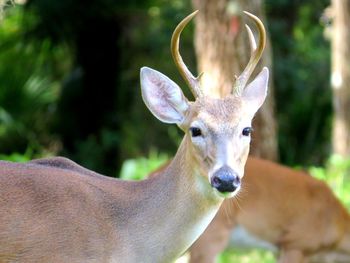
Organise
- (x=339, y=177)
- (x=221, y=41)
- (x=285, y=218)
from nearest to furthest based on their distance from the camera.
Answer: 1. (x=285, y=218)
2. (x=221, y=41)
3. (x=339, y=177)

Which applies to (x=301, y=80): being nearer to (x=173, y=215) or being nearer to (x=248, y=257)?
(x=248, y=257)

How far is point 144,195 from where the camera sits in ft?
20.4

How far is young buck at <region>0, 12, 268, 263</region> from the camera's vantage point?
18.7 ft

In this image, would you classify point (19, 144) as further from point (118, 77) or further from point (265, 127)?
point (265, 127)

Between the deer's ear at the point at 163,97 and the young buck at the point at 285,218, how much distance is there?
2.97 meters

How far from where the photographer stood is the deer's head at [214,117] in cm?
591

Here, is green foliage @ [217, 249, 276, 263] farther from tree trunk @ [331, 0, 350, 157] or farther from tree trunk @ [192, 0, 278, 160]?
tree trunk @ [331, 0, 350, 157]

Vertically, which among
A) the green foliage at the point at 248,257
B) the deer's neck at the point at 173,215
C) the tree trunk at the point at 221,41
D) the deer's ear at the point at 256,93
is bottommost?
the green foliage at the point at 248,257

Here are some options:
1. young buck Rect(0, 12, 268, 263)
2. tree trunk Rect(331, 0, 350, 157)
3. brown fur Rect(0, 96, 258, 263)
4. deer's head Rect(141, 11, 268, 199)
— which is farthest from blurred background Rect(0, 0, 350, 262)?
brown fur Rect(0, 96, 258, 263)

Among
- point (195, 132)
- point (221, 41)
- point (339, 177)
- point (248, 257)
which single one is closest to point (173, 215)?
point (195, 132)

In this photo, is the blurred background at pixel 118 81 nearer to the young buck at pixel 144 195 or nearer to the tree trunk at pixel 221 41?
the tree trunk at pixel 221 41

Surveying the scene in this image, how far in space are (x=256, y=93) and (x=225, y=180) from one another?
3.40 ft

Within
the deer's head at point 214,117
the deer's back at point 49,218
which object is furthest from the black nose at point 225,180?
the deer's back at point 49,218

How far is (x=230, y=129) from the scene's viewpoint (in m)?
6.08
